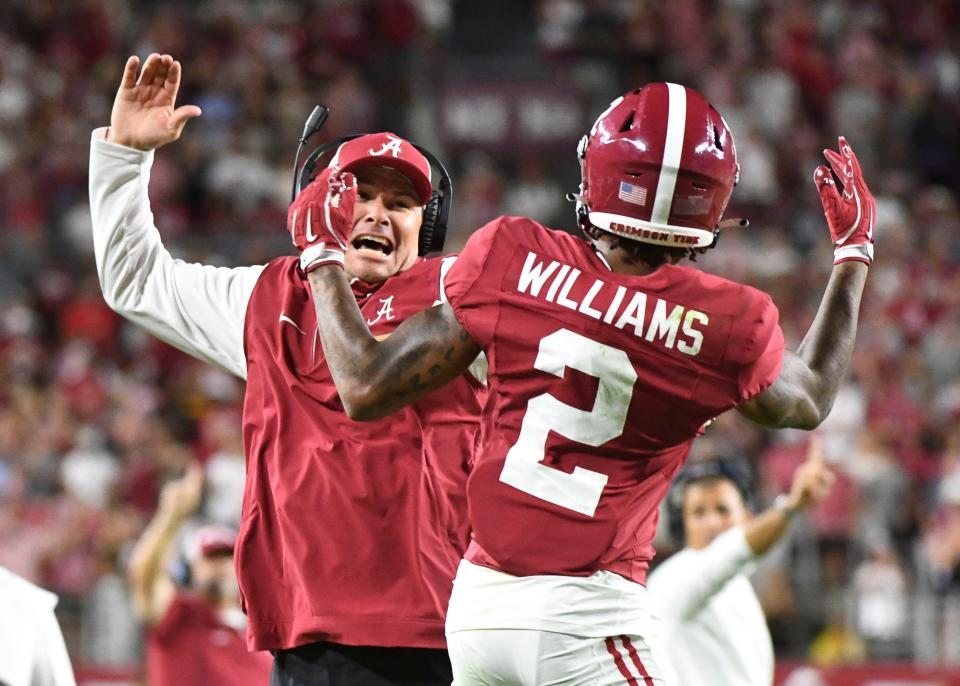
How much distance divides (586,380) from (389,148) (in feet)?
3.58

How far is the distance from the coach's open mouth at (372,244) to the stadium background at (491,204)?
16.3 ft

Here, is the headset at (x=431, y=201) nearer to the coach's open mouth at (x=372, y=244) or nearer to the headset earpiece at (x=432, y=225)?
the headset earpiece at (x=432, y=225)

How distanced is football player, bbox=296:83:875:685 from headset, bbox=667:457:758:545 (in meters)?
2.32

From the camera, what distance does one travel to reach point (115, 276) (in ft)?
12.6

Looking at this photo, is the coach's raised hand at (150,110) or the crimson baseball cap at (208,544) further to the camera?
the crimson baseball cap at (208,544)

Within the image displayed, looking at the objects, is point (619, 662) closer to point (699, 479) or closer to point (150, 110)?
point (150, 110)

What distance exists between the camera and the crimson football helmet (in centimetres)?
299

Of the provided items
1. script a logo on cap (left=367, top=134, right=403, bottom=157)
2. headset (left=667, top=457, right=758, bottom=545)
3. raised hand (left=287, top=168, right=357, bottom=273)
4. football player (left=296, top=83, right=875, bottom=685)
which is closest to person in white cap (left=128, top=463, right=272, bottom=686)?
headset (left=667, top=457, right=758, bottom=545)

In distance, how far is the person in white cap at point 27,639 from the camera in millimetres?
2605

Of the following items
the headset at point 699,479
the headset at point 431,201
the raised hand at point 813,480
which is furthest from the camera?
the headset at point 699,479

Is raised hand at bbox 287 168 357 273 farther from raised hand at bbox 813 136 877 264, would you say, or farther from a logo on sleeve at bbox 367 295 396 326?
raised hand at bbox 813 136 877 264

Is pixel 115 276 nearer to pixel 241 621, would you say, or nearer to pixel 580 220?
pixel 580 220


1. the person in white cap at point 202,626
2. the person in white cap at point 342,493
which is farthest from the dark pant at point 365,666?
the person in white cap at point 202,626

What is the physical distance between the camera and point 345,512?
3428 millimetres
